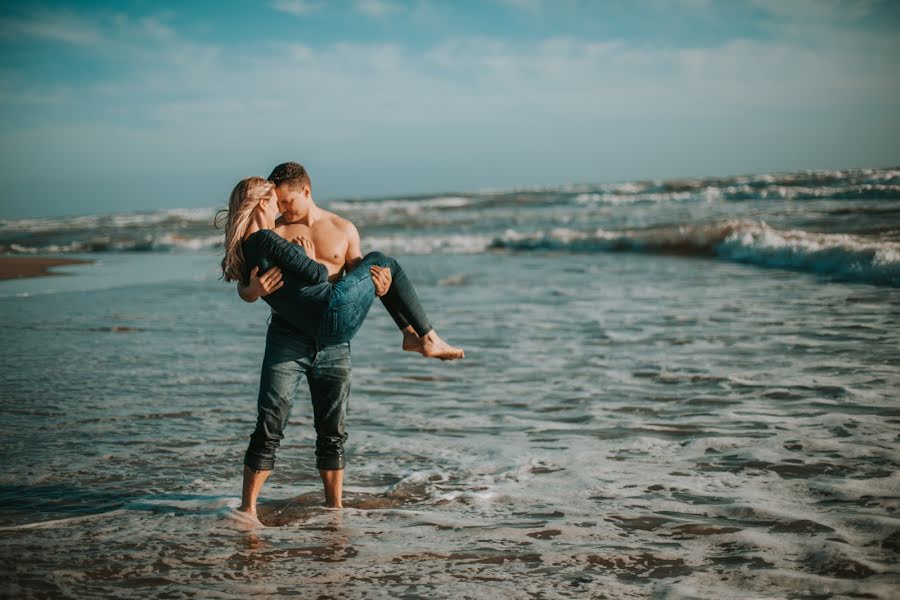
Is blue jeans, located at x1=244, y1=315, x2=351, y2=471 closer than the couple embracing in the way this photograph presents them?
No

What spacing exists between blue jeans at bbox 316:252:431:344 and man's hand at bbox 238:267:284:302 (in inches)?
11.7

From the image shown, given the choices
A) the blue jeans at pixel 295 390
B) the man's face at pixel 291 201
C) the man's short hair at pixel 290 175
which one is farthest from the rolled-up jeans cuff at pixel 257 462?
the man's short hair at pixel 290 175

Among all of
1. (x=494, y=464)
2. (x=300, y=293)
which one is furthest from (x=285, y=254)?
(x=494, y=464)

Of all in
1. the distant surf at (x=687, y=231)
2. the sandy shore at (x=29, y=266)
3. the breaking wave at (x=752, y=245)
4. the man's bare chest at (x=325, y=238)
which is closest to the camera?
the man's bare chest at (x=325, y=238)

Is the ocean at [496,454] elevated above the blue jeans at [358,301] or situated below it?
below

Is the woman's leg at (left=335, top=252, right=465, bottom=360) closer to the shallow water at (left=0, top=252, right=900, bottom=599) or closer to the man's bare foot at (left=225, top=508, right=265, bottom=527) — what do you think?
the shallow water at (left=0, top=252, right=900, bottom=599)

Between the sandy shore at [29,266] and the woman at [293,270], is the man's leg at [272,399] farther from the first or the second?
the sandy shore at [29,266]

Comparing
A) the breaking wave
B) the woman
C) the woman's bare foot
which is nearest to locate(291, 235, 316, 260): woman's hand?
the woman

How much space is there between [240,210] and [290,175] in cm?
33

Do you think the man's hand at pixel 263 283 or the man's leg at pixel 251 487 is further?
the man's leg at pixel 251 487

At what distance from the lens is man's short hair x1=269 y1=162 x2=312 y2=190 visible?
12.5 ft

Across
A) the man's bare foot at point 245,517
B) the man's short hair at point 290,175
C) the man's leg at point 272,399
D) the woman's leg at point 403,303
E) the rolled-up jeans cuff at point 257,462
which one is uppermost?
the man's short hair at point 290,175

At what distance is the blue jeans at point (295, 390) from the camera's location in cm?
382

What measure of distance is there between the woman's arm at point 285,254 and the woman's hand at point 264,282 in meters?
0.05
